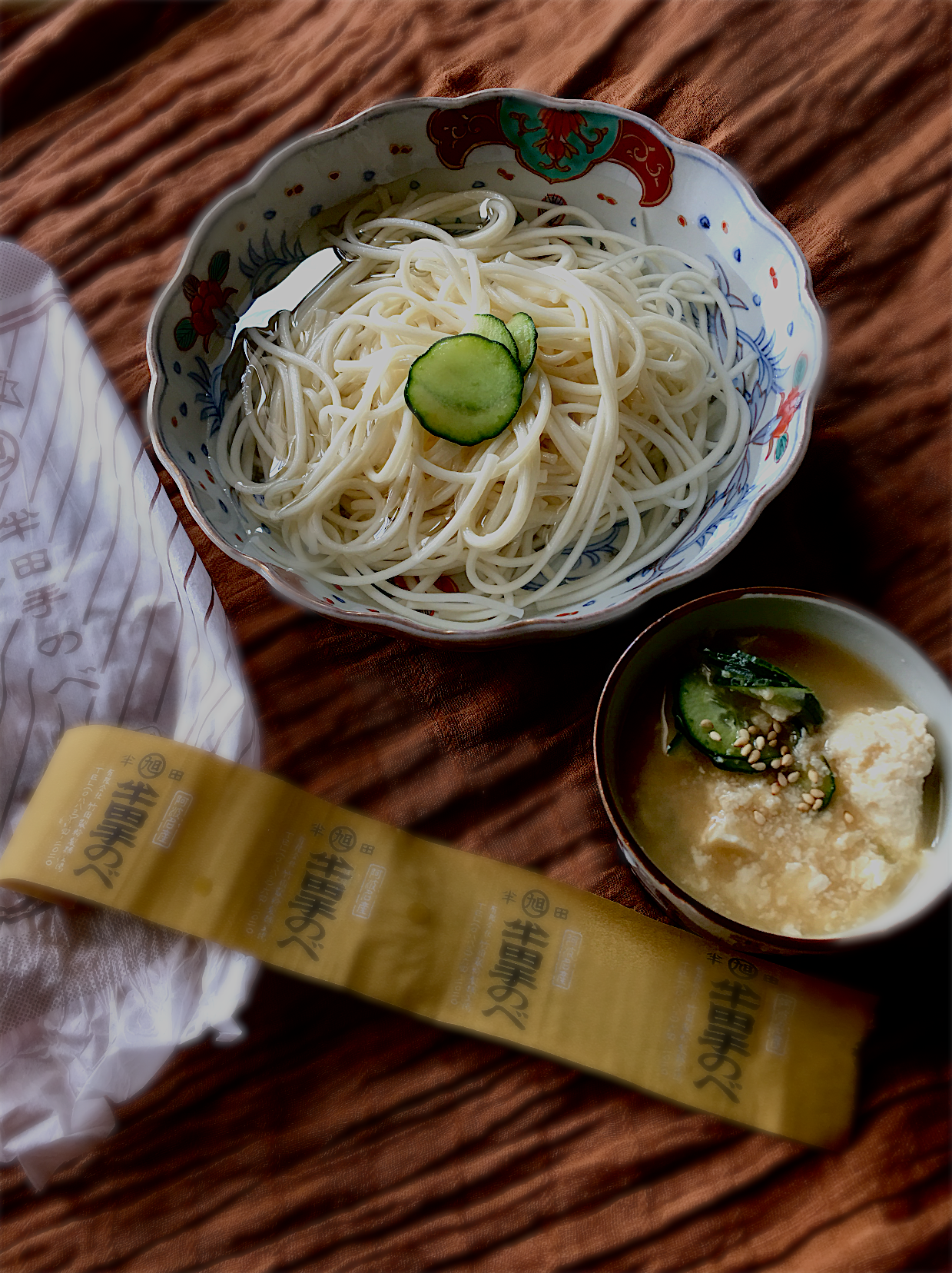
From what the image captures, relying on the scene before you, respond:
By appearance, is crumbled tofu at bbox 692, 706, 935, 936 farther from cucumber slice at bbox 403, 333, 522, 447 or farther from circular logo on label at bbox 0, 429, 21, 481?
circular logo on label at bbox 0, 429, 21, 481

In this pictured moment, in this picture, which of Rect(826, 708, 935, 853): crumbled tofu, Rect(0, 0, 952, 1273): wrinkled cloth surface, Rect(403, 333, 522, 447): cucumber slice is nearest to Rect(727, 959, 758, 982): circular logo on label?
Rect(0, 0, 952, 1273): wrinkled cloth surface

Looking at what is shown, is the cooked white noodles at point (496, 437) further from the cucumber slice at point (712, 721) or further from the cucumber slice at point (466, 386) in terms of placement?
the cucumber slice at point (712, 721)

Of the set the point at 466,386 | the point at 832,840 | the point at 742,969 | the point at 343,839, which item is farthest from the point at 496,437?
the point at 742,969

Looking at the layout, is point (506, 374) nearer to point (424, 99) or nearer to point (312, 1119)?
point (424, 99)

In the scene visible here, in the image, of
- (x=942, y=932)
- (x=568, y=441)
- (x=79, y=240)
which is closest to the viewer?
(x=942, y=932)

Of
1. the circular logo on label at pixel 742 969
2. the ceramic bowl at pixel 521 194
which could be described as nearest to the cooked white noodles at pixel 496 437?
the ceramic bowl at pixel 521 194

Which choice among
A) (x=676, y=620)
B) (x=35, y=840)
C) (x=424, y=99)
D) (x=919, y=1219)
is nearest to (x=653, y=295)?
(x=424, y=99)
